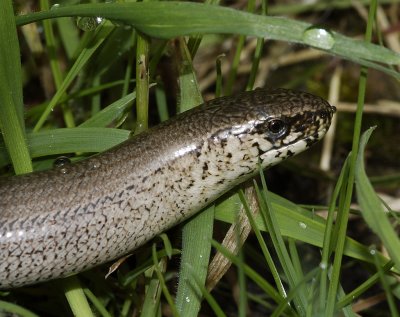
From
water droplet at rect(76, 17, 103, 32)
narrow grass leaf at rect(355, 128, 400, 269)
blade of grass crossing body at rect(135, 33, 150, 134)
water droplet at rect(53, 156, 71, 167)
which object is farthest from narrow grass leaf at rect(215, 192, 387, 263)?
water droplet at rect(76, 17, 103, 32)

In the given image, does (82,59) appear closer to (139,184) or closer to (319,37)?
(139,184)

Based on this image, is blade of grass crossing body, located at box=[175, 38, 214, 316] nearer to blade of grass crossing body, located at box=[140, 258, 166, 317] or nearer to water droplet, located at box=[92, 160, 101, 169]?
blade of grass crossing body, located at box=[140, 258, 166, 317]

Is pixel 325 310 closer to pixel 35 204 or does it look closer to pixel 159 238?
pixel 159 238

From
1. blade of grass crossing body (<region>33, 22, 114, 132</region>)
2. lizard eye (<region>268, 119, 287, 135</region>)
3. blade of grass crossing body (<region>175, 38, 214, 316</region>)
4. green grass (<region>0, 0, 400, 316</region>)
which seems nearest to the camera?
green grass (<region>0, 0, 400, 316</region>)

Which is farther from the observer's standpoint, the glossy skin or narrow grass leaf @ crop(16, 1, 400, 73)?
the glossy skin

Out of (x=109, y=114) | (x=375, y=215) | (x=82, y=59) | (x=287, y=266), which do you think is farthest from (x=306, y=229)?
(x=82, y=59)

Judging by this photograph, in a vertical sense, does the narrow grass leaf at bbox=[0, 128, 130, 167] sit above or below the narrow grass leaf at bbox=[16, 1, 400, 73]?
below
